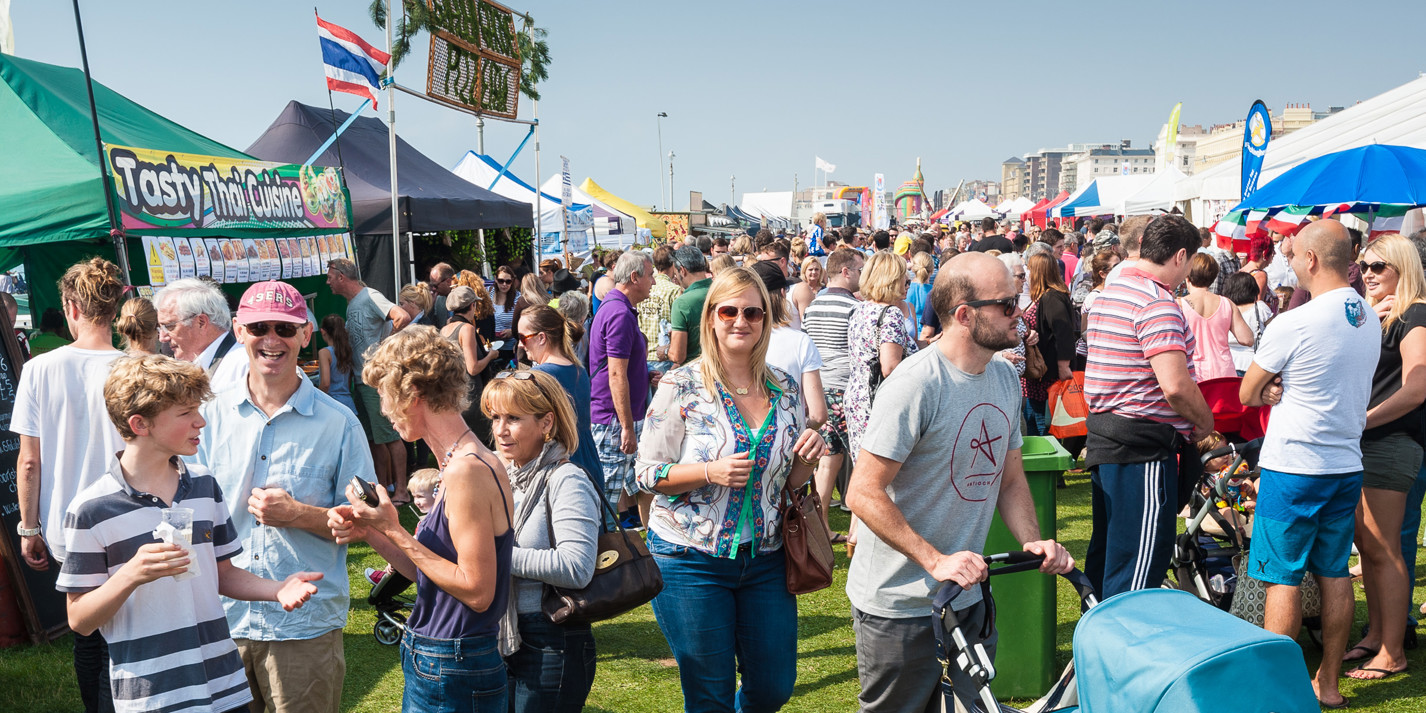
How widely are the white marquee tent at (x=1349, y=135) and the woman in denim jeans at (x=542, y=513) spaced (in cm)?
986

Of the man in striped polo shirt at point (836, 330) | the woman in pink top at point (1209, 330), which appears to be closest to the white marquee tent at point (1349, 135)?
the woman in pink top at point (1209, 330)

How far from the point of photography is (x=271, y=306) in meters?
2.98

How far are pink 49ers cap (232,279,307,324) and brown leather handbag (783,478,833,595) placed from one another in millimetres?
1658

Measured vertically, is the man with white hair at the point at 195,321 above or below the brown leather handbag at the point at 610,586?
above

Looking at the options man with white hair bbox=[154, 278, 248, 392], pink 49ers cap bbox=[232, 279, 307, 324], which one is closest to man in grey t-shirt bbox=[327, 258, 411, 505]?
man with white hair bbox=[154, 278, 248, 392]

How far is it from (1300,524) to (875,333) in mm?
2431

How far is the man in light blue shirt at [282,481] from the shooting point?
2.87m

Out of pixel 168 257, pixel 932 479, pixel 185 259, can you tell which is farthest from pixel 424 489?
pixel 185 259

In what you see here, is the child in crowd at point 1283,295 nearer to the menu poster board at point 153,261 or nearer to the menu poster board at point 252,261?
the menu poster board at point 252,261

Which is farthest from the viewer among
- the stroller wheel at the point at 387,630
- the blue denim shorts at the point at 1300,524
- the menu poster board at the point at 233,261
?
the menu poster board at the point at 233,261

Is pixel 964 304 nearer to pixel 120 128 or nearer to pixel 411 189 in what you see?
pixel 120 128

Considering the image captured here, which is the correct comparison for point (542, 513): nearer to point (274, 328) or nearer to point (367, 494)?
point (367, 494)

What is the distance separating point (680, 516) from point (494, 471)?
83 centimetres

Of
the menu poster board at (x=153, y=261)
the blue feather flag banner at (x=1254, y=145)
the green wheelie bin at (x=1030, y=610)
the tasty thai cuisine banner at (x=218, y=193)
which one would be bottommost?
the green wheelie bin at (x=1030, y=610)
